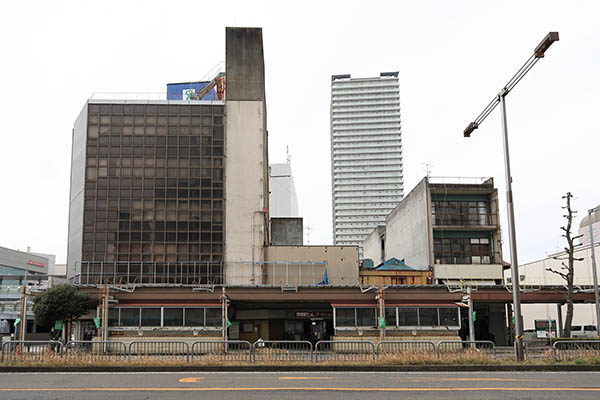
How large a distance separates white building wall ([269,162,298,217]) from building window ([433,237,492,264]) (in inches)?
1694

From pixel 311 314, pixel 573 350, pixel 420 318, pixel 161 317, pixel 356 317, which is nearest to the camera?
pixel 573 350

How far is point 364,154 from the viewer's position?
7559 inches

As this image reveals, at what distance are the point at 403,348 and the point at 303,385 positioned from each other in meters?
10.0

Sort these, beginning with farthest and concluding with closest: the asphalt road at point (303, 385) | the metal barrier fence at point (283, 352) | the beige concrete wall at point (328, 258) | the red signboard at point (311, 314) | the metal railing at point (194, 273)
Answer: the beige concrete wall at point (328, 258), the metal railing at point (194, 273), the red signboard at point (311, 314), the metal barrier fence at point (283, 352), the asphalt road at point (303, 385)

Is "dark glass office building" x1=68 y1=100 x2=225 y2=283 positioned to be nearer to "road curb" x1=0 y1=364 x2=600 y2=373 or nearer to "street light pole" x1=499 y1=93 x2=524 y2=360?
"road curb" x1=0 y1=364 x2=600 y2=373

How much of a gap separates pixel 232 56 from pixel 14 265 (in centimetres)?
6820

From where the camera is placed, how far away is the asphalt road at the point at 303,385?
14.4m

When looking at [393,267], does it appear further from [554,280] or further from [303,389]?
[303,389]

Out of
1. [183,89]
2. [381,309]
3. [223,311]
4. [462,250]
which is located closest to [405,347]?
[381,309]

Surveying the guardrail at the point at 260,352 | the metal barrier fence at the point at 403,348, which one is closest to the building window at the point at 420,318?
the metal barrier fence at the point at 403,348

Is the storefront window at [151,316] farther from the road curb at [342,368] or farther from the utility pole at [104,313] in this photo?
the road curb at [342,368]

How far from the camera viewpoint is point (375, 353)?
23.4m

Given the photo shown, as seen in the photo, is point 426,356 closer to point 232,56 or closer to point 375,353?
point 375,353

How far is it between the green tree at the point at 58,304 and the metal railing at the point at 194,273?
453 inches
